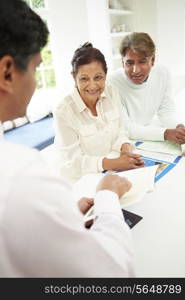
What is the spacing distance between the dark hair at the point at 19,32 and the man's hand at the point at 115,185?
1.40ft

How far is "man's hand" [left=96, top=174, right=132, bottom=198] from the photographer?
0.78 metres

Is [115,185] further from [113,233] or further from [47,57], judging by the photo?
[47,57]

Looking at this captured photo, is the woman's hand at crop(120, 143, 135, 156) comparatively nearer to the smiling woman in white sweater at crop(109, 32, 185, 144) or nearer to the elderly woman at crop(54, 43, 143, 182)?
the elderly woman at crop(54, 43, 143, 182)

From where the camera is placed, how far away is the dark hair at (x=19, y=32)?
0.46m

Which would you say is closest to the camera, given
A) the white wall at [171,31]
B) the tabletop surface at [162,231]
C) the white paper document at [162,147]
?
the tabletop surface at [162,231]

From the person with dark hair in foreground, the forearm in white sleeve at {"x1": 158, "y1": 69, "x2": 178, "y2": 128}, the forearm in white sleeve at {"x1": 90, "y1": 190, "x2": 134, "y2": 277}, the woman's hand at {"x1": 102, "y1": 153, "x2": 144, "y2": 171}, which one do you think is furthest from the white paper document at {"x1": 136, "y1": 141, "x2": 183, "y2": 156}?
the person with dark hair in foreground

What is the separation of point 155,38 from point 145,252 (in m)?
4.04

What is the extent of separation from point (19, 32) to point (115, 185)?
504mm

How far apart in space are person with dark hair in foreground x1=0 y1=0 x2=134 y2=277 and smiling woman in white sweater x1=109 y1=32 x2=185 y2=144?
1093 mm

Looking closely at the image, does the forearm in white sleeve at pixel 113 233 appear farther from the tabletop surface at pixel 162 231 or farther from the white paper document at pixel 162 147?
the white paper document at pixel 162 147

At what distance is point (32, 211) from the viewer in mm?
402

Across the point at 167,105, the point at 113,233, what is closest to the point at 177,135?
the point at 167,105

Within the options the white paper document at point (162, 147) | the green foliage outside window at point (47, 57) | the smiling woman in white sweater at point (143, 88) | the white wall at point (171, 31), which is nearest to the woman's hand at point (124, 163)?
the white paper document at point (162, 147)

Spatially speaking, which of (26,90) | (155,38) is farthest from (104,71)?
(155,38)
